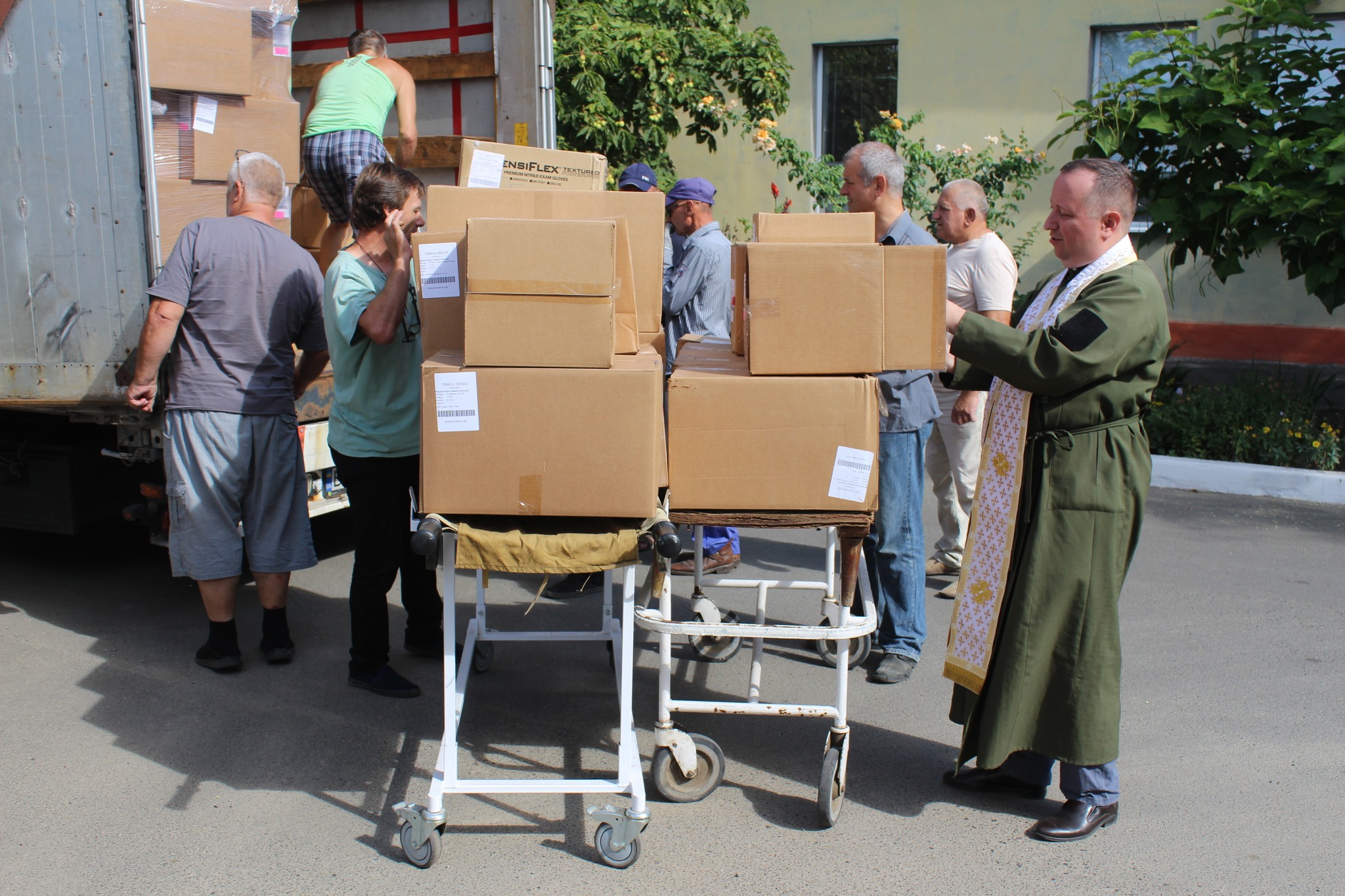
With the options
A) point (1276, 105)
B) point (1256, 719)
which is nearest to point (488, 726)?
point (1256, 719)

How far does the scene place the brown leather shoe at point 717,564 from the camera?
17.1ft

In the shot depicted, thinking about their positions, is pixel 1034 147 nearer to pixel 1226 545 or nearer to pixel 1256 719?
pixel 1226 545

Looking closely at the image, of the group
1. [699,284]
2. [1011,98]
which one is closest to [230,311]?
[699,284]

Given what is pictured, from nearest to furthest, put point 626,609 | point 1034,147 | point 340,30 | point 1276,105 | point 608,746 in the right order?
point 626,609, point 608,746, point 340,30, point 1276,105, point 1034,147

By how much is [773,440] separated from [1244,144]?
17.4 feet

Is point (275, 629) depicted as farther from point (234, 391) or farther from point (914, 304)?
point (914, 304)

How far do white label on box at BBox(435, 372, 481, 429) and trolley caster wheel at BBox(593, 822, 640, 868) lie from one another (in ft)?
3.55

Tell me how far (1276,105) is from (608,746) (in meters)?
5.84

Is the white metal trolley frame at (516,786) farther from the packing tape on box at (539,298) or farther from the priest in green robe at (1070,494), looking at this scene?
the priest in green robe at (1070,494)

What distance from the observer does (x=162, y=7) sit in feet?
13.3

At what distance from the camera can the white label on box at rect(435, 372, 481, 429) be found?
2678 mm

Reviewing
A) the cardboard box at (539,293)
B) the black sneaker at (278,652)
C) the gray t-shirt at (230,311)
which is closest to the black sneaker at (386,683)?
the black sneaker at (278,652)

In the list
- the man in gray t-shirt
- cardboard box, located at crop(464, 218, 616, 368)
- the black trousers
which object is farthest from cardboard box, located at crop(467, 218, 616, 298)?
the man in gray t-shirt

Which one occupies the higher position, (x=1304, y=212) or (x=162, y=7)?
(x=162, y=7)
